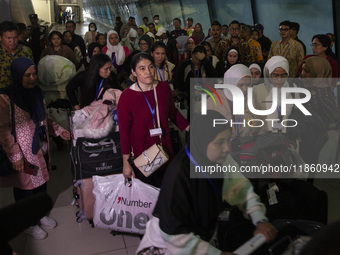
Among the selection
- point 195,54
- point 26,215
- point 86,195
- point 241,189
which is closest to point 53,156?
point 86,195

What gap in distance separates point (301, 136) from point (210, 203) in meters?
2.03

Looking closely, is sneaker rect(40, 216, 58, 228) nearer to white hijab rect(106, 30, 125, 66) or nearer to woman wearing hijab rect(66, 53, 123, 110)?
woman wearing hijab rect(66, 53, 123, 110)

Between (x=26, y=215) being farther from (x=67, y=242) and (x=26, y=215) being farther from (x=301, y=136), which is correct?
(x=301, y=136)

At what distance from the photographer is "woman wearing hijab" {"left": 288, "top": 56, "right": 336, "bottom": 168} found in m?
3.51

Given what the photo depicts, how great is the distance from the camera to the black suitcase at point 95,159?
10.6ft

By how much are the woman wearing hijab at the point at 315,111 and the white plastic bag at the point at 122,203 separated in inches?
59.7

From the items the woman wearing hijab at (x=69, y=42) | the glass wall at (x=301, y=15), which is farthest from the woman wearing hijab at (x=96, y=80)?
the glass wall at (x=301, y=15)

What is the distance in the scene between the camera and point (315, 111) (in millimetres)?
3900

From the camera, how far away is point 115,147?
10.9 ft

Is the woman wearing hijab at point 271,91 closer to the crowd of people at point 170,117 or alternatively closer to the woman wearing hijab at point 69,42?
the crowd of people at point 170,117

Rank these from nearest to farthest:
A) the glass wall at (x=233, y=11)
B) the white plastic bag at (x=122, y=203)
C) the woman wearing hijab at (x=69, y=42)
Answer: the white plastic bag at (x=122, y=203)
the woman wearing hijab at (x=69, y=42)
the glass wall at (x=233, y=11)

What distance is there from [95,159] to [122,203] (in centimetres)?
49

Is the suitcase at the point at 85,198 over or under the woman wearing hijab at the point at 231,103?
under

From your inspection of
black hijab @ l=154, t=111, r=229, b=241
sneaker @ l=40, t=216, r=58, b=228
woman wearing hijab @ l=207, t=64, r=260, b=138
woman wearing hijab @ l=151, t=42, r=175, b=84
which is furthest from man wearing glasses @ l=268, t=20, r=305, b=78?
black hijab @ l=154, t=111, r=229, b=241
